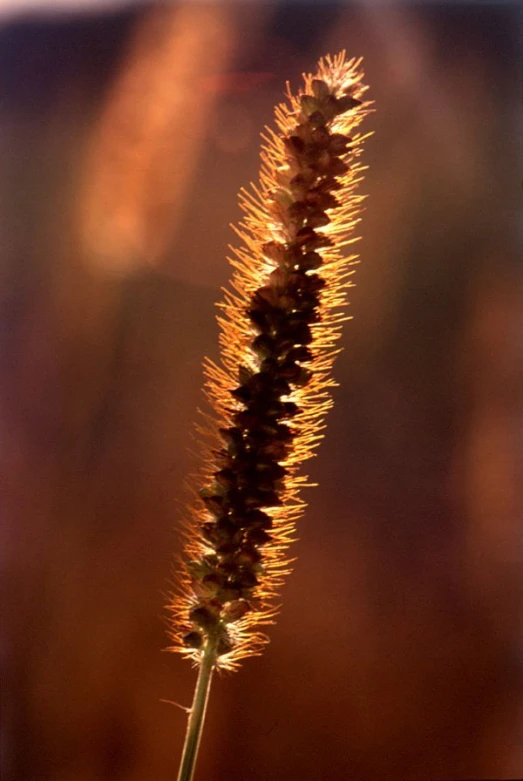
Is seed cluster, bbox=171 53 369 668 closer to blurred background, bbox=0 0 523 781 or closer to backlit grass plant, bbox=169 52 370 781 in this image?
backlit grass plant, bbox=169 52 370 781

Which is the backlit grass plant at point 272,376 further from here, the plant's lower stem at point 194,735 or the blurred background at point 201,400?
the blurred background at point 201,400

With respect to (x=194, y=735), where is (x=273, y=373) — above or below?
above

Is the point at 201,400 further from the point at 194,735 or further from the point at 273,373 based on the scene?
the point at 194,735

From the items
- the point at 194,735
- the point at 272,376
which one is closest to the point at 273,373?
the point at 272,376

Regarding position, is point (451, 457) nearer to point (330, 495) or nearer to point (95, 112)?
point (330, 495)

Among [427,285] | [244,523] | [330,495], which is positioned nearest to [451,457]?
[330,495]

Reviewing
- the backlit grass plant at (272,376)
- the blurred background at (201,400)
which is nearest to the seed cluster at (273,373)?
the backlit grass plant at (272,376)

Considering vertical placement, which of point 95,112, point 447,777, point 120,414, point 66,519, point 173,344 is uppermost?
point 95,112

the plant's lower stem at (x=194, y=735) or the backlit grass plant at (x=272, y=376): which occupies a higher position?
the backlit grass plant at (x=272, y=376)

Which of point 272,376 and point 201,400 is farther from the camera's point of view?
point 201,400
